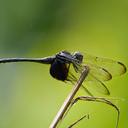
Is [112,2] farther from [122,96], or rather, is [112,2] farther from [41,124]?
[41,124]

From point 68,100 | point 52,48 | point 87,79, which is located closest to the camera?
point 68,100

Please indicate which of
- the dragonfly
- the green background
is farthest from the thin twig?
the green background

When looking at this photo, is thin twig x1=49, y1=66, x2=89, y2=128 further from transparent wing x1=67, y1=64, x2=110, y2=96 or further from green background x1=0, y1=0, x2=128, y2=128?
green background x1=0, y1=0, x2=128, y2=128

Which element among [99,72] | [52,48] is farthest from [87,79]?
[52,48]

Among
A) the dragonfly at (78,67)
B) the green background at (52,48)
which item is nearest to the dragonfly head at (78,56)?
the dragonfly at (78,67)

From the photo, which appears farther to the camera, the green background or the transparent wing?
the green background

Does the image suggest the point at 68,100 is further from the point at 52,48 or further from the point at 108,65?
the point at 52,48
